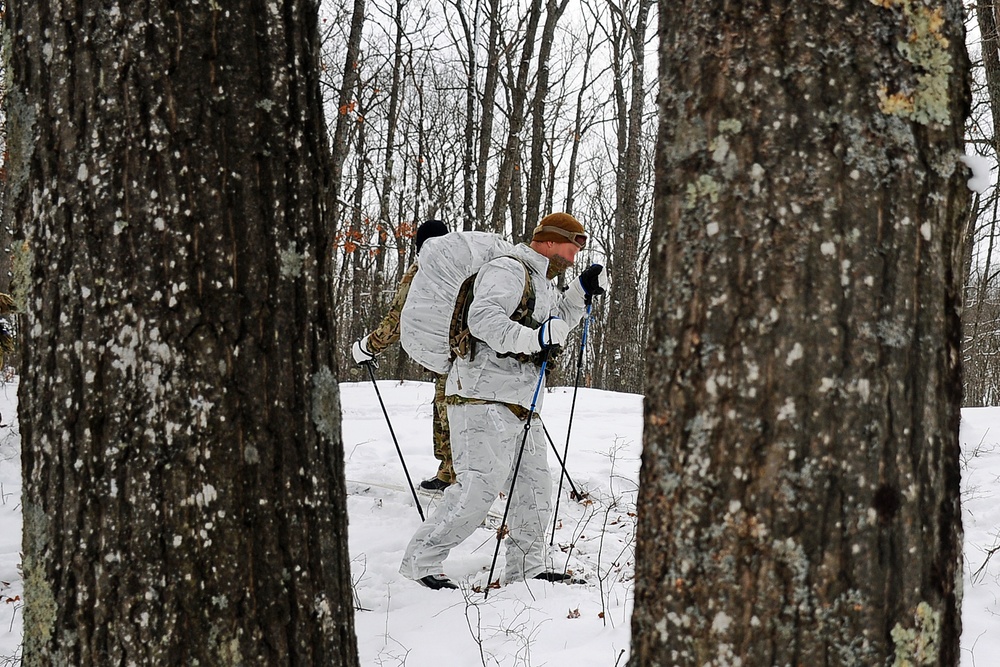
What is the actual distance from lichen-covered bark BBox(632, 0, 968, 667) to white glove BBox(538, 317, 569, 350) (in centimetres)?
286

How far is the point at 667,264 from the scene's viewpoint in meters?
1.56

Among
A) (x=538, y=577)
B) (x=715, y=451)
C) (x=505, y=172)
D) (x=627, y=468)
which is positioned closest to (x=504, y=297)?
(x=538, y=577)

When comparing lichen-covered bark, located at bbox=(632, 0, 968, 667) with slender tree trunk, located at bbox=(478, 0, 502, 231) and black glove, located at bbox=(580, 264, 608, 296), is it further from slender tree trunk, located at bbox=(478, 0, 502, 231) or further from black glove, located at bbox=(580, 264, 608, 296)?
slender tree trunk, located at bbox=(478, 0, 502, 231)

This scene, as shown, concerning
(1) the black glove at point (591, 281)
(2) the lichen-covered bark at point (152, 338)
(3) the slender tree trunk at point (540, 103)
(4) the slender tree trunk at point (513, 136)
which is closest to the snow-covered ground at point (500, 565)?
(2) the lichen-covered bark at point (152, 338)

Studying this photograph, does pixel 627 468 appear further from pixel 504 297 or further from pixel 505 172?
pixel 505 172

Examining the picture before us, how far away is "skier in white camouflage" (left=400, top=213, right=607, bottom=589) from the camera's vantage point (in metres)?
4.30

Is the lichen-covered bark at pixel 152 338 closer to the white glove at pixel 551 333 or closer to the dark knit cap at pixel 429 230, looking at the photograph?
the white glove at pixel 551 333

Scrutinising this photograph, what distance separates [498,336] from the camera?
418 centimetres

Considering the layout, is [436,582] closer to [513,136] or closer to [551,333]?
[551,333]

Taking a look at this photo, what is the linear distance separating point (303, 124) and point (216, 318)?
0.56m

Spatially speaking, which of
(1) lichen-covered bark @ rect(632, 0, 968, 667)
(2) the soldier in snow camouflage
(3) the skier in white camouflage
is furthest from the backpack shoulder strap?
(1) lichen-covered bark @ rect(632, 0, 968, 667)

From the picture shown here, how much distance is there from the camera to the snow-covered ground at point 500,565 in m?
3.60

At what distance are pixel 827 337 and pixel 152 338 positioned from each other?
4.83ft

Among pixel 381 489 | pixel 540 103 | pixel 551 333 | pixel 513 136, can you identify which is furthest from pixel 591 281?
pixel 540 103
